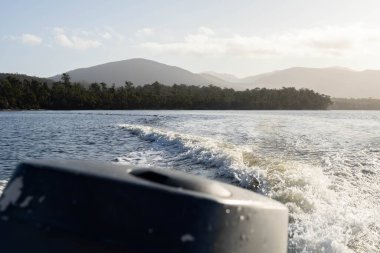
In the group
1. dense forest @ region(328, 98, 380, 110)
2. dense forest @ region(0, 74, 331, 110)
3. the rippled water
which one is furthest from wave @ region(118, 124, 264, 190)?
dense forest @ region(328, 98, 380, 110)

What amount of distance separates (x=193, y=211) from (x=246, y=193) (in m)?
0.55

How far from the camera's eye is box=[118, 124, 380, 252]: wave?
230 inches

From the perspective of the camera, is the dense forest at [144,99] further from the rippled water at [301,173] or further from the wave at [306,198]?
the wave at [306,198]

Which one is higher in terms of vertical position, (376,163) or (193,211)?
(193,211)

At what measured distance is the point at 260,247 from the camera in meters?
2.48

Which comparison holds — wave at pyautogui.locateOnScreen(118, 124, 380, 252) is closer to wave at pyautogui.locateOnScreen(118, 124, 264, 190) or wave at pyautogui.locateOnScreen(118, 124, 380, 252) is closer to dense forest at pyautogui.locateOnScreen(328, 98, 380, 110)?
wave at pyautogui.locateOnScreen(118, 124, 264, 190)

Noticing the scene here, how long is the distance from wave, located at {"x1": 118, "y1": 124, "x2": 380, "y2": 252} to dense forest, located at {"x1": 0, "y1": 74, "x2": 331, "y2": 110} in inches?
4267

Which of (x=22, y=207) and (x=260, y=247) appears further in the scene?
(x=260, y=247)

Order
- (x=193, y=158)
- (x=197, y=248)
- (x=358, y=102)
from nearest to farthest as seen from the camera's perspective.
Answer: (x=197, y=248) → (x=193, y=158) → (x=358, y=102)

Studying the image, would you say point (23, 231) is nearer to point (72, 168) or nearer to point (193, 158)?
point (72, 168)

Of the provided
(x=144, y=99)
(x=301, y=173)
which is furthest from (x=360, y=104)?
(x=301, y=173)

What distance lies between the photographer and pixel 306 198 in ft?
25.3

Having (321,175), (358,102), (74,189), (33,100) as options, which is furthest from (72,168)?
(358,102)

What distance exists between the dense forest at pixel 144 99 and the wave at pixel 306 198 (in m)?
108
